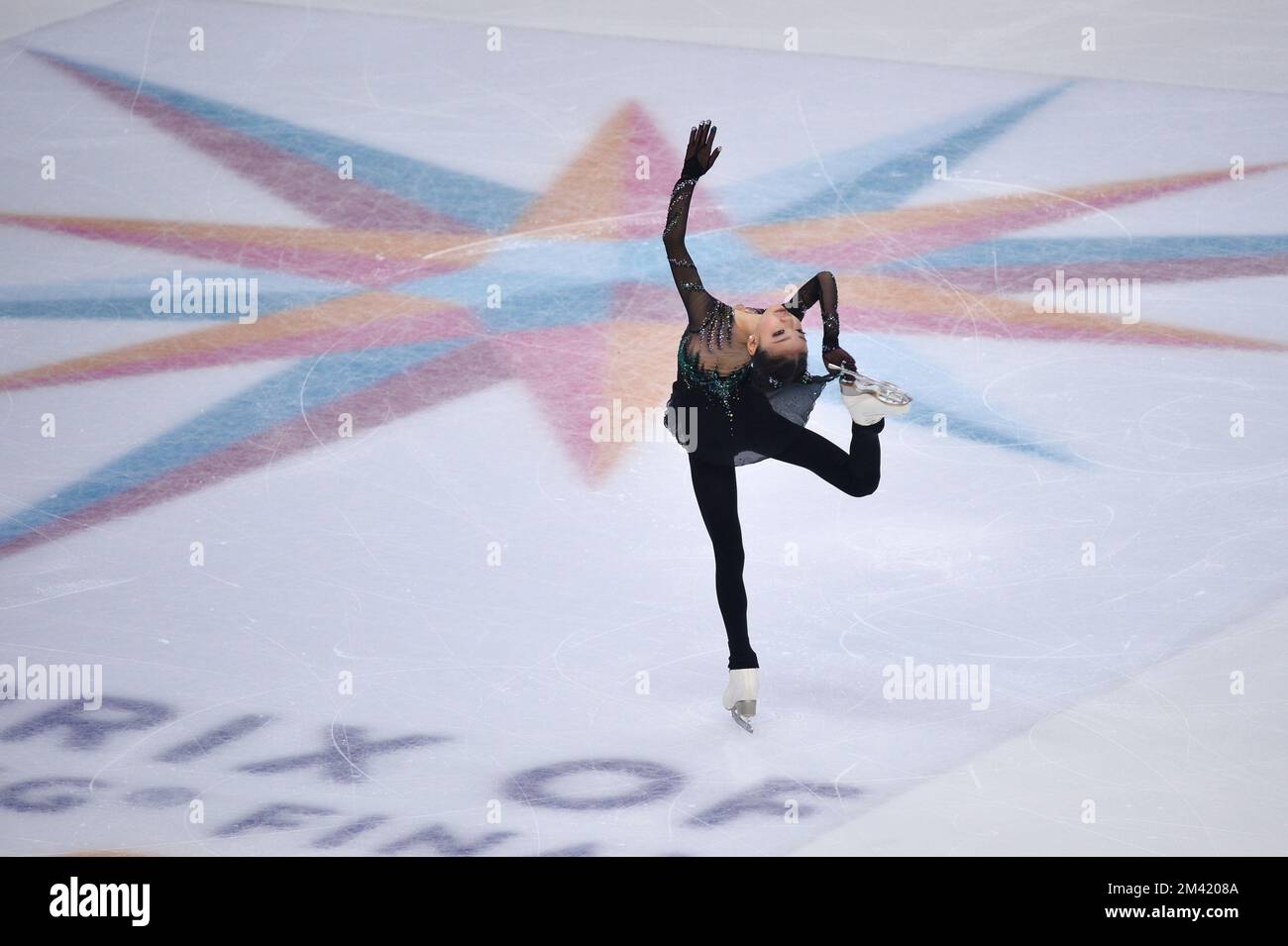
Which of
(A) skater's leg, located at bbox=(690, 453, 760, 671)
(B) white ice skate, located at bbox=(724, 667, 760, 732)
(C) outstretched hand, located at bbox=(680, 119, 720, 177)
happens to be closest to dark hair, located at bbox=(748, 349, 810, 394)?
(A) skater's leg, located at bbox=(690, 453, 760, 671)

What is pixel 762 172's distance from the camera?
516 inches

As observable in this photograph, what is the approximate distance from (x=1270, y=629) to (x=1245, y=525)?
961 millimetres

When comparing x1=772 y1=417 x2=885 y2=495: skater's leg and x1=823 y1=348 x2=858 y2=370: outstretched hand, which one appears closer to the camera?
x1=823 y1=348 x2=858 y2=370: outstretched hand

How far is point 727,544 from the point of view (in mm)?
8305

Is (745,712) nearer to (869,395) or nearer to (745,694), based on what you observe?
(745,694)

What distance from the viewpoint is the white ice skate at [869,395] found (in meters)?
7.71

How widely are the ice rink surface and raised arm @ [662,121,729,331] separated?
5.99 feet

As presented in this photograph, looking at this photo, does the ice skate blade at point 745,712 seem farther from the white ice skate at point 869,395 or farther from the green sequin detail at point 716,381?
the white ice skate at point 869,395

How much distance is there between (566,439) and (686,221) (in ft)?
9.31

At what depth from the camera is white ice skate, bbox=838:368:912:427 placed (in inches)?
304

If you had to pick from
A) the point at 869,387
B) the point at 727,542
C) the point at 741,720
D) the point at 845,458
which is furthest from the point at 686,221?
the point at 741,720

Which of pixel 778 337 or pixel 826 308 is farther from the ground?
pixel 826 308

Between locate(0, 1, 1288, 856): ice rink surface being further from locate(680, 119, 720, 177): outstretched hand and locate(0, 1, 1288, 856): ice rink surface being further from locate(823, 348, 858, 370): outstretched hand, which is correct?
locate(680, 119, 720, 177): outstretched hand

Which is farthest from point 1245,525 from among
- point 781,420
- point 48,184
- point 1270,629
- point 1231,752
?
point 48,184
